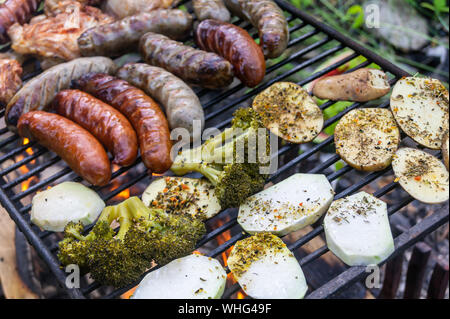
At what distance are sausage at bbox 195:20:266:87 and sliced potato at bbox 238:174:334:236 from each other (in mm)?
845

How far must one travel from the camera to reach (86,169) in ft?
8.21

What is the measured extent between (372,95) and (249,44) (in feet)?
2.92

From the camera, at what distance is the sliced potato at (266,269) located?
6.74ft

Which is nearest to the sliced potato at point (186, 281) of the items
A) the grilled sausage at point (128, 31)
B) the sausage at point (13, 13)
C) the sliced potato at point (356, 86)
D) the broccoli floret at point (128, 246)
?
the broccoli floret at point (128, 246)

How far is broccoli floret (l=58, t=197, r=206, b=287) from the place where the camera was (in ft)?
6.89

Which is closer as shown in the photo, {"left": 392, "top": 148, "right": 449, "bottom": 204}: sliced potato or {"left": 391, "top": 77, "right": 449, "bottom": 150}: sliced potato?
{"left": 392, "top": 148, "right": 449, "bottom": 204}: sliced potato

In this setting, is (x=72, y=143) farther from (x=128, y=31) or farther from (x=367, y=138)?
(x=367, y=138)

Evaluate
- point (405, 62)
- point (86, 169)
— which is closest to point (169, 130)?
point (86, 169)

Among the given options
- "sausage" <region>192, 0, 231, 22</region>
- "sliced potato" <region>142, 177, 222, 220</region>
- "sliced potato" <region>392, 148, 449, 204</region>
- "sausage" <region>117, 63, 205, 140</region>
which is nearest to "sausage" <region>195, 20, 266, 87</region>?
"sausage" <region>192, 0, 231, 22</region>

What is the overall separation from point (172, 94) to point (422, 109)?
1.56 metres

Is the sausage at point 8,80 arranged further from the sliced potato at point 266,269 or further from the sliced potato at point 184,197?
the sliced potato at point 266,269

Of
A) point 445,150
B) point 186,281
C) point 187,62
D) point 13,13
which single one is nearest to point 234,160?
point 186,281

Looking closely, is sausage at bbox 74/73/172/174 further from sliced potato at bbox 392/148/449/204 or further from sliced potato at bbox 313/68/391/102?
sliced potato at bbox 392/148/449/204
